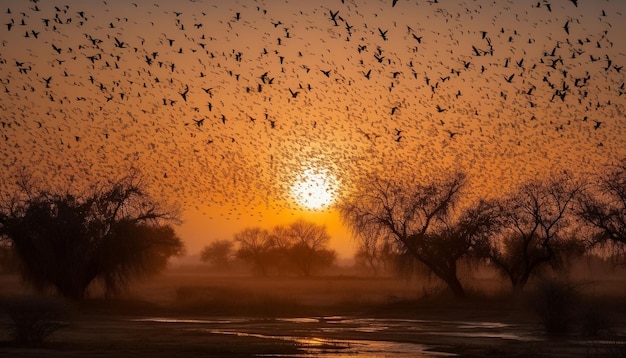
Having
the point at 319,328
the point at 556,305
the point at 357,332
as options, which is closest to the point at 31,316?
the point at 357,332

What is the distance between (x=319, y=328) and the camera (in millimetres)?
47062

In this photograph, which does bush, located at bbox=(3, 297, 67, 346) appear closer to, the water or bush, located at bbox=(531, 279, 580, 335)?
the water

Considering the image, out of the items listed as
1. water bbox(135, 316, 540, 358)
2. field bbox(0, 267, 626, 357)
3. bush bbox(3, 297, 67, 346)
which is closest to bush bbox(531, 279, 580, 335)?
field bbox(0, 267, 626, 357)

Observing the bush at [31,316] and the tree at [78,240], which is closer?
the bush at [31,316]

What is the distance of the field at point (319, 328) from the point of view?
33.8m

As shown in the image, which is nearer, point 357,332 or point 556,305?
point 556,305

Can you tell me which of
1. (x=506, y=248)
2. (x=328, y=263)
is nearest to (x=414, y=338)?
(x=506, y=248)

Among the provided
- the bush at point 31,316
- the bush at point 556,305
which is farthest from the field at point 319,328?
the bush at point 556,305

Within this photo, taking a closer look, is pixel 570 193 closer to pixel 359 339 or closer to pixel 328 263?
pixel 359 339

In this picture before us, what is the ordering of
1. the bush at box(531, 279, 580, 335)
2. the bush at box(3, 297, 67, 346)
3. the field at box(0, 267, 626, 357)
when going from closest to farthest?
the field at box(0, 267, 626, 357) < the bush at box(3, 297, 67, 346) < the bush at box(531, 279, 580, 335)

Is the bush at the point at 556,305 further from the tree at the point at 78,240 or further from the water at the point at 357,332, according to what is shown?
the tree at the point at 78,240

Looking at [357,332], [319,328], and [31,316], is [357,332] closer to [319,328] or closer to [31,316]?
[319,328]

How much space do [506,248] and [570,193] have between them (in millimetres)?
7218

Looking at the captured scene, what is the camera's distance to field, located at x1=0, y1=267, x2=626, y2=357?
33.8 meters
